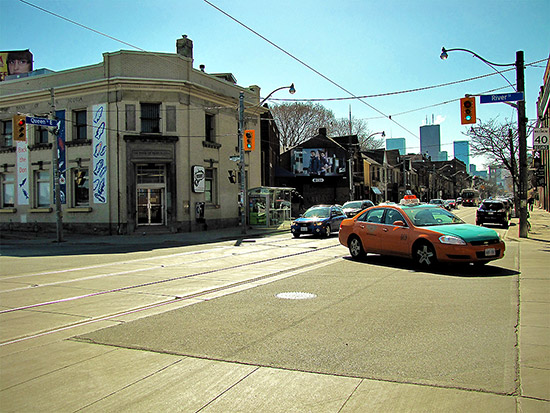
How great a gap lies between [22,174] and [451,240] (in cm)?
2804

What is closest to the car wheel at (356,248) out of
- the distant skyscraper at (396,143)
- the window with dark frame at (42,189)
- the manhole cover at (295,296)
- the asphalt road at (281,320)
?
the asphalt road at (281,320)

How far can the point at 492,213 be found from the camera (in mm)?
27141

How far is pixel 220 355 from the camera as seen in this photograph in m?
4.98

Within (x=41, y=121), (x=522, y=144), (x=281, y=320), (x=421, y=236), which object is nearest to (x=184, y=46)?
(x=41, y=121)

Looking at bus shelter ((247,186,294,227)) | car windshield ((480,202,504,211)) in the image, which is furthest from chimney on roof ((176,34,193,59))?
car windshield ((480,202,504,211))

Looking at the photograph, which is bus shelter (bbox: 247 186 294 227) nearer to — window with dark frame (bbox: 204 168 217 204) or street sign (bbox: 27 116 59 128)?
window with dark frame (bbox: 204 168 217 204)

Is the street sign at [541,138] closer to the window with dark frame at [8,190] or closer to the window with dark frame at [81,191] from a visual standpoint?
the window with dark frame at [81,191]

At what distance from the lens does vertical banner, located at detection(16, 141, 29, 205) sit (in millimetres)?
29562

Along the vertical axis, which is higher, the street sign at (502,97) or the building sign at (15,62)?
the building sign at (15,62)

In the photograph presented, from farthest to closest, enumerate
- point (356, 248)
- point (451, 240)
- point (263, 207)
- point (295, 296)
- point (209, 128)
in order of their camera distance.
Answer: point (263, 207)
point (209, 128)
point (356, 248)
point (451, 240)
point (295, 296)

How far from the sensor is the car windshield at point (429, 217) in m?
11.4

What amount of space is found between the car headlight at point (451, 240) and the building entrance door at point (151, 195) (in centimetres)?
1974

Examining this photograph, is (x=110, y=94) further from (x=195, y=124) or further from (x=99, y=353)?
(x=99, y=353)

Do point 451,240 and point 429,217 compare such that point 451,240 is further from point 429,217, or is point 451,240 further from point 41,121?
point 41,121
